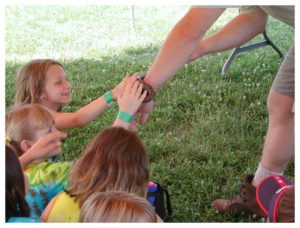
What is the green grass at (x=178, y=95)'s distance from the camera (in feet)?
11.1

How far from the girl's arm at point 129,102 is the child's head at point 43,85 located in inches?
20.5

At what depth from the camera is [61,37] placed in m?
7.39

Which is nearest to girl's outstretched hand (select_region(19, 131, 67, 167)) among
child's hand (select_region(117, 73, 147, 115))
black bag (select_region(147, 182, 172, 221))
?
child's hand (select_region(117, 73, 147, 115))

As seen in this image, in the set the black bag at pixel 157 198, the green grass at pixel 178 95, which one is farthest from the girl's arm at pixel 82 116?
the green grass at pixel 178 95

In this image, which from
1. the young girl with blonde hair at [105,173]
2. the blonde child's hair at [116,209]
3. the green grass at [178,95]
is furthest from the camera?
the green grass at [178,95]

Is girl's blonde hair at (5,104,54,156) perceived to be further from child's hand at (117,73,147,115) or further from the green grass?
the green grass

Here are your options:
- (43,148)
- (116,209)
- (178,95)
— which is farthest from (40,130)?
(178,95)

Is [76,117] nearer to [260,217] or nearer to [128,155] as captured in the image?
[128,155]

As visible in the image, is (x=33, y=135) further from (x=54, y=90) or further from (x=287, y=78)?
(x=287, y=78)

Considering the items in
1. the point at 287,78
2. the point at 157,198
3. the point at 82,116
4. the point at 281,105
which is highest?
the point at 287,78

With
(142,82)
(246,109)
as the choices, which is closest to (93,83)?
(246,109)

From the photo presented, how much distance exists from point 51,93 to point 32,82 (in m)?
0.12

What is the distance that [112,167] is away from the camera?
2072 millimetres

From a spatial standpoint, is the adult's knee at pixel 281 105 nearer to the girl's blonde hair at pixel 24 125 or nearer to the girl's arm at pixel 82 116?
the girl's arm at pixel 82 116
